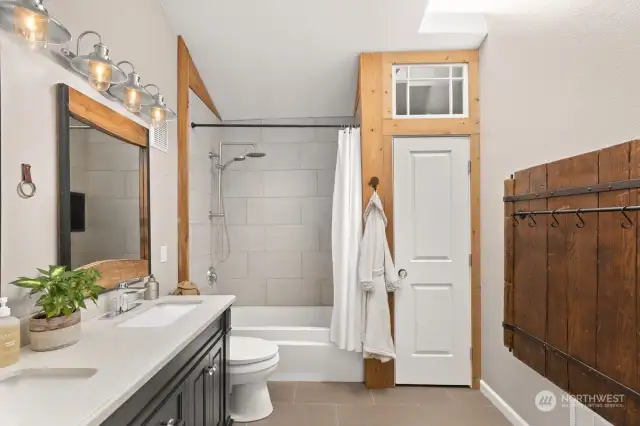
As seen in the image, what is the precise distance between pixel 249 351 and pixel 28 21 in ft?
6.75

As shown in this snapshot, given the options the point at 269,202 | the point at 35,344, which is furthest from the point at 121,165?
the point at 269,202

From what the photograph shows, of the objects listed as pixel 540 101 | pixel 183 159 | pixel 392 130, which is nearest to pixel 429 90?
pixel 392 130

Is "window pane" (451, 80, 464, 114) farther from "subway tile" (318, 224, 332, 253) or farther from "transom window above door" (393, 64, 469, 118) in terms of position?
"subway tile" (318, 224, 332, 253)

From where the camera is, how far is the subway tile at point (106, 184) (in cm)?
182

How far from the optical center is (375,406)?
2783 mm

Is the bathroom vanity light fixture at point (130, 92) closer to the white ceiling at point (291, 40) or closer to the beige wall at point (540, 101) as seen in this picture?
the white ceiling at point (291, 40)

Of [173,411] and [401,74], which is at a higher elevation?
[401,74]

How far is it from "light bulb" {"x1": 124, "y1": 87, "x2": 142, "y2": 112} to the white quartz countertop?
1006 mm

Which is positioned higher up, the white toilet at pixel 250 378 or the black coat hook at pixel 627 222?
the black coat hook at pixel 627 222

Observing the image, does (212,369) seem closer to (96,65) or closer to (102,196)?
(102,196)

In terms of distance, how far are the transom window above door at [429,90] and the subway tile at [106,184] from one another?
6.62 ft

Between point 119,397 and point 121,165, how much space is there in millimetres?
1431

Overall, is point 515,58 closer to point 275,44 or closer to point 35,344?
point 275,44

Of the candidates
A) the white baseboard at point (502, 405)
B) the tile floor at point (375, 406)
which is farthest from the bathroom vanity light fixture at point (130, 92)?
the white baseboard at point (502, 405)
